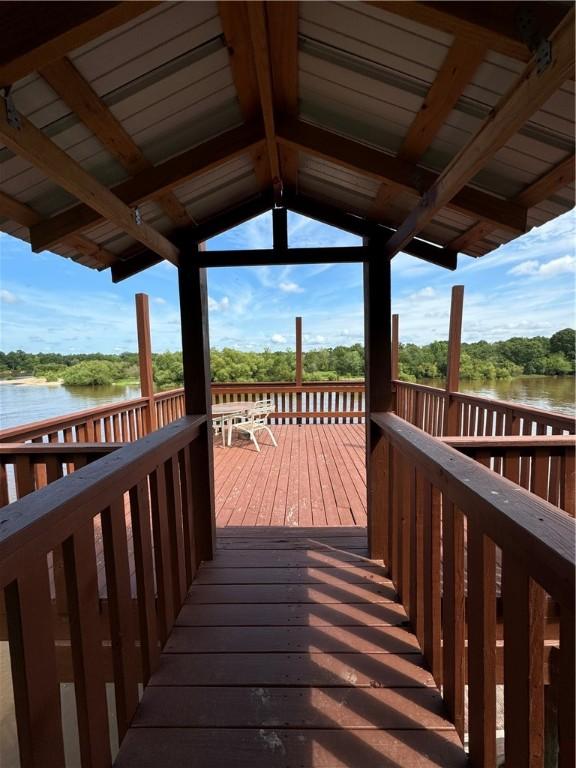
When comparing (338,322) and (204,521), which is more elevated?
(338,322)

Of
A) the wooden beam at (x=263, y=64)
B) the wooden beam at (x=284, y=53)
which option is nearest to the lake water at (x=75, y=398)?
the wooden beam at (x=263, y=64)

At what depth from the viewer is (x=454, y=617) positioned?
4.53 ft

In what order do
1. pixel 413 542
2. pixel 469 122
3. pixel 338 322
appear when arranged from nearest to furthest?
pixel 469 122
pixel 413 542
pixel 338 322

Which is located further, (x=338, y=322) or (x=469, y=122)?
(x=338, y=322)

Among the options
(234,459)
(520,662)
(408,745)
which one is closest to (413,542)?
(408,745)

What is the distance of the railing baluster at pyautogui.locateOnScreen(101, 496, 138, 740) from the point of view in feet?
4.39

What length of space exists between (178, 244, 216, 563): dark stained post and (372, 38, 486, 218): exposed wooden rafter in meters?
1.33

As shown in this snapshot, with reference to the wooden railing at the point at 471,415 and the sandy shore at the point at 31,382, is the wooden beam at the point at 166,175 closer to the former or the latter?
Result: the wooden railing at the point at 471,415

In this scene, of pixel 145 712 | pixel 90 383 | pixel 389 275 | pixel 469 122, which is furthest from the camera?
pixel 90 383

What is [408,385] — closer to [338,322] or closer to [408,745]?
[408,745]

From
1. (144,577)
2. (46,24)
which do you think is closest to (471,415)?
(144,577)

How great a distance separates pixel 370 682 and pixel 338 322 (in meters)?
23.4

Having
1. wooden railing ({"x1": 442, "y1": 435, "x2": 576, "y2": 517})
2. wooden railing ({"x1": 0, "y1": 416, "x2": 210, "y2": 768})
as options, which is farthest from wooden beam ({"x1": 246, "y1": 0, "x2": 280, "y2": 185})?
wooden railing ({"x1": 442, "y1": 435, "x2": 576, "y2": 517})

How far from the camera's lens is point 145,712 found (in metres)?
1.42
